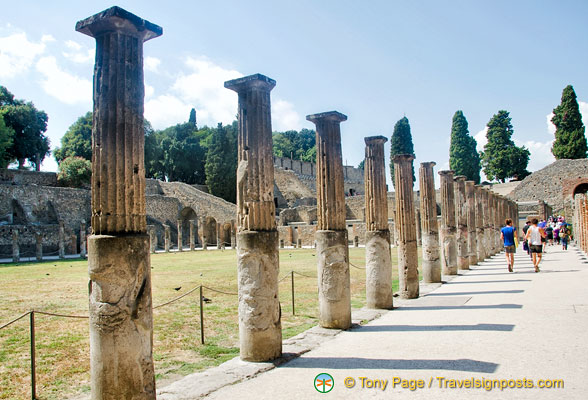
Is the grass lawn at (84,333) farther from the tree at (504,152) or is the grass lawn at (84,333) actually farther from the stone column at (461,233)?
the tree at (504,152)

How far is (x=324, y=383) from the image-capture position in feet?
15.2

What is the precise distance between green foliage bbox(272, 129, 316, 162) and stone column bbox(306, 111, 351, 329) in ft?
225

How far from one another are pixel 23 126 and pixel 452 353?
48300 millimetres

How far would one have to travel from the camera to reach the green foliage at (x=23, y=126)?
44125 mm

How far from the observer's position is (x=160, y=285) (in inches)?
539

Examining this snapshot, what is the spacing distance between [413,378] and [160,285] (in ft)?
33.7

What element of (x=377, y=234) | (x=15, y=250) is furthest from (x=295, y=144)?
(x=377, y=234)

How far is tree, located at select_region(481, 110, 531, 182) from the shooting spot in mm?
54312

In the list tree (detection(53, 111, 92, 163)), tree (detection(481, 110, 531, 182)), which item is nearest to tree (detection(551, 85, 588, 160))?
tree (detection(481, 110, 531, 182))

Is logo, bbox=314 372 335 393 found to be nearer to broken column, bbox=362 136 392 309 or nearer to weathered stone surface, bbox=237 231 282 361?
weathered stone surface, bbox=237 231 282 361

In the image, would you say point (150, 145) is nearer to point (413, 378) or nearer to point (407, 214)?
point (407, 214)

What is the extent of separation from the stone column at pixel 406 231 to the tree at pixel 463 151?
41868 millimetres

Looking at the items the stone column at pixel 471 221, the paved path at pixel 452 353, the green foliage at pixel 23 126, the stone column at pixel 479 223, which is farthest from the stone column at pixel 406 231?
the green foliage at pixel 23 126

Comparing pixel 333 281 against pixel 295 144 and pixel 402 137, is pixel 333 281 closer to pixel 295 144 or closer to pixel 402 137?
pixel 402 137
